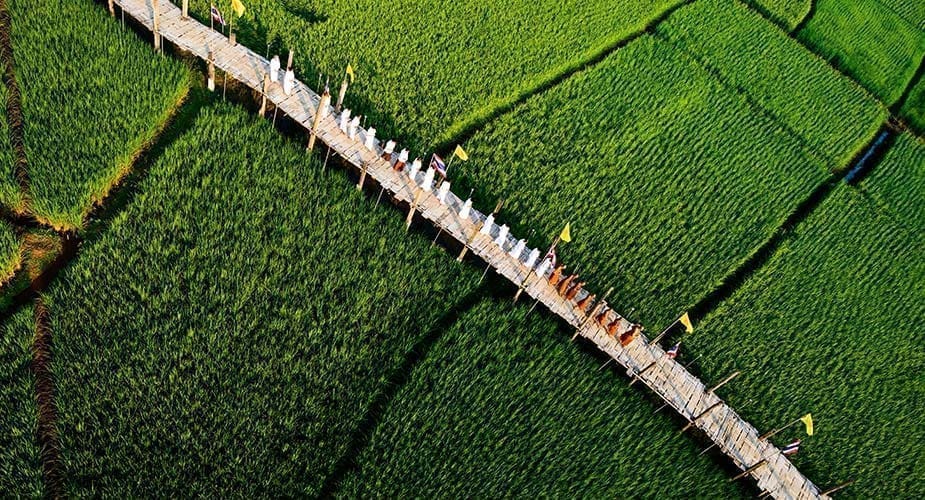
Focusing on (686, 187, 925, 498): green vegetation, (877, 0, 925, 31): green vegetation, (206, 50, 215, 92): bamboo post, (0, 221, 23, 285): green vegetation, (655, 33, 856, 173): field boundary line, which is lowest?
(0, 221, 23, 285): green vegetation

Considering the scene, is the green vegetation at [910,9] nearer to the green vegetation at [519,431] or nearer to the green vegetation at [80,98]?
the green vegetation at [519,431]

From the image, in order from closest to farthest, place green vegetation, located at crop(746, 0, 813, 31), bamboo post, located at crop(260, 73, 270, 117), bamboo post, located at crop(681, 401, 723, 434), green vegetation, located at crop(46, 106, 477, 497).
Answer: green vegetation, located at crop(46, 106, 477, 497) < bamboo post, located at crop(681, 401, 723, 434) < bamboo post, located at crop(260, 73, 270, 117) < green vegetation, located at crop(746, 0, 813, 31)

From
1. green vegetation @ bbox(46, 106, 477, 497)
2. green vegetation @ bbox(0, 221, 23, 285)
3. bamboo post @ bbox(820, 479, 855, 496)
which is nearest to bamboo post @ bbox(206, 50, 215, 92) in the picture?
green vegetation @ bbox(46, 106, 477, 497)

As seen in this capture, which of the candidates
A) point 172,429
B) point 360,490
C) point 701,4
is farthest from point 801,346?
point 172,429

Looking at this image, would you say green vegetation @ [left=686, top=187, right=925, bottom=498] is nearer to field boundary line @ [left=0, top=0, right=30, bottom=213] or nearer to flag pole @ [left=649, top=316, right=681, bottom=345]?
flag pole @ [left=649, top=316, right=681, bottom=345]

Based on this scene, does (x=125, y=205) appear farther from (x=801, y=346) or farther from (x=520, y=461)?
(x=801, y=346)

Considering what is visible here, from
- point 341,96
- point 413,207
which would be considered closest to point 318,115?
point 341,96

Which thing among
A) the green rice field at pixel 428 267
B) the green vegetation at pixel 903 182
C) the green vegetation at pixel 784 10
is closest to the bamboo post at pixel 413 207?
the green rice field at pixel 428 267

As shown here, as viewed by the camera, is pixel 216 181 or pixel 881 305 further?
pixel 881 305
